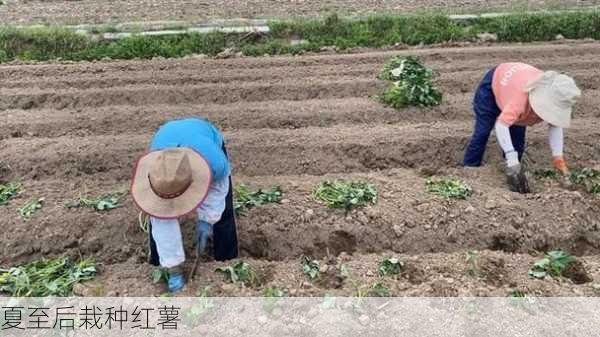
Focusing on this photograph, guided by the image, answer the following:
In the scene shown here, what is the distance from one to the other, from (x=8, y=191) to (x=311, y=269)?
8.64ft

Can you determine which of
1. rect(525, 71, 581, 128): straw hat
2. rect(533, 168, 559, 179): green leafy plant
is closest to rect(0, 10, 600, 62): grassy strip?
rect(533, 168, 559, 179): green leafy plant

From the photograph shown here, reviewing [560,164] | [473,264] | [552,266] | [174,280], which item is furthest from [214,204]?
[560,164]

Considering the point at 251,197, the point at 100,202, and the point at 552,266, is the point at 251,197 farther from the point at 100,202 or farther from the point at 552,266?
the point at 552,266

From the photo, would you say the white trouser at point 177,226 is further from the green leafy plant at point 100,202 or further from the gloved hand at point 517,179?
the gloved hand at point 517,179

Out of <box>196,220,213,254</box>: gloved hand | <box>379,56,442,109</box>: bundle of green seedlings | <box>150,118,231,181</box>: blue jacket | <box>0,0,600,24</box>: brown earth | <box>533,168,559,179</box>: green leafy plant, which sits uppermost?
<box>150,118,231,181</box>: blue jacket

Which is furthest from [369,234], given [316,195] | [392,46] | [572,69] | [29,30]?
[29,30]

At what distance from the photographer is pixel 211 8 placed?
11609 mm

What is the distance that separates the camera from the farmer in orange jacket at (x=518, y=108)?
4.26 m

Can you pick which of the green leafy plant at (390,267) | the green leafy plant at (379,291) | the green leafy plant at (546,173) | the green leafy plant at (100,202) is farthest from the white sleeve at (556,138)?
the green leafy plant at (100,202)

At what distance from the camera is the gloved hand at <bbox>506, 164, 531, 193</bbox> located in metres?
4.66

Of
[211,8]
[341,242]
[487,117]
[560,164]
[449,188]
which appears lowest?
[341,242]

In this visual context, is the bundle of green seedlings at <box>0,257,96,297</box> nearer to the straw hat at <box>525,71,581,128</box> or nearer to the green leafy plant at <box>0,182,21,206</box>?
the green leafy plant at <box>0,182,21,206</box>

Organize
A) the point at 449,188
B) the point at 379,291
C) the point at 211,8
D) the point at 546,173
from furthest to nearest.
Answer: the point at 211,8, the point at 546,173, the point at 449,188, the point at 379,291

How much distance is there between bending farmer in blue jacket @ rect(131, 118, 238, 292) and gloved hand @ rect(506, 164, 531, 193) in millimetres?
2109
